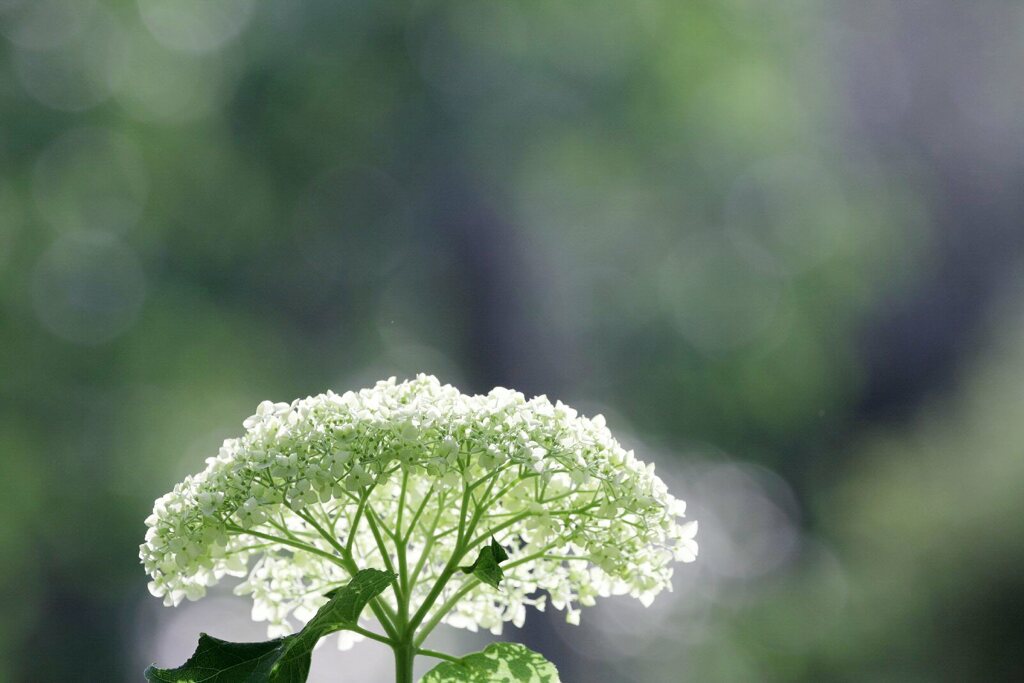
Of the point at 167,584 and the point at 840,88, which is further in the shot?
the point at 840,88

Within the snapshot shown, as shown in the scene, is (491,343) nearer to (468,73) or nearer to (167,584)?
(468,73)

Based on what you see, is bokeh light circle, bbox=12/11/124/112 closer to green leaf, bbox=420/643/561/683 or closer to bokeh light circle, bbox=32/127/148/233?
bokeh light circle, bbox=32/127/148/233

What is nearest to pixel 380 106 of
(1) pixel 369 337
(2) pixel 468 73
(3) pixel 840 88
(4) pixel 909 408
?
(2) pixel 468 73

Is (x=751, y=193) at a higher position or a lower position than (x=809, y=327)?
higher

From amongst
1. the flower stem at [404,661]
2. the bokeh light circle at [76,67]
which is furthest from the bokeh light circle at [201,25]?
the flower stem at [404,661]

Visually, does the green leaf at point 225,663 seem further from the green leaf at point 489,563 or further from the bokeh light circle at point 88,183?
the bokeh light circle at point 88,183

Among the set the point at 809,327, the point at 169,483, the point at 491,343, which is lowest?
the point at 169,483
